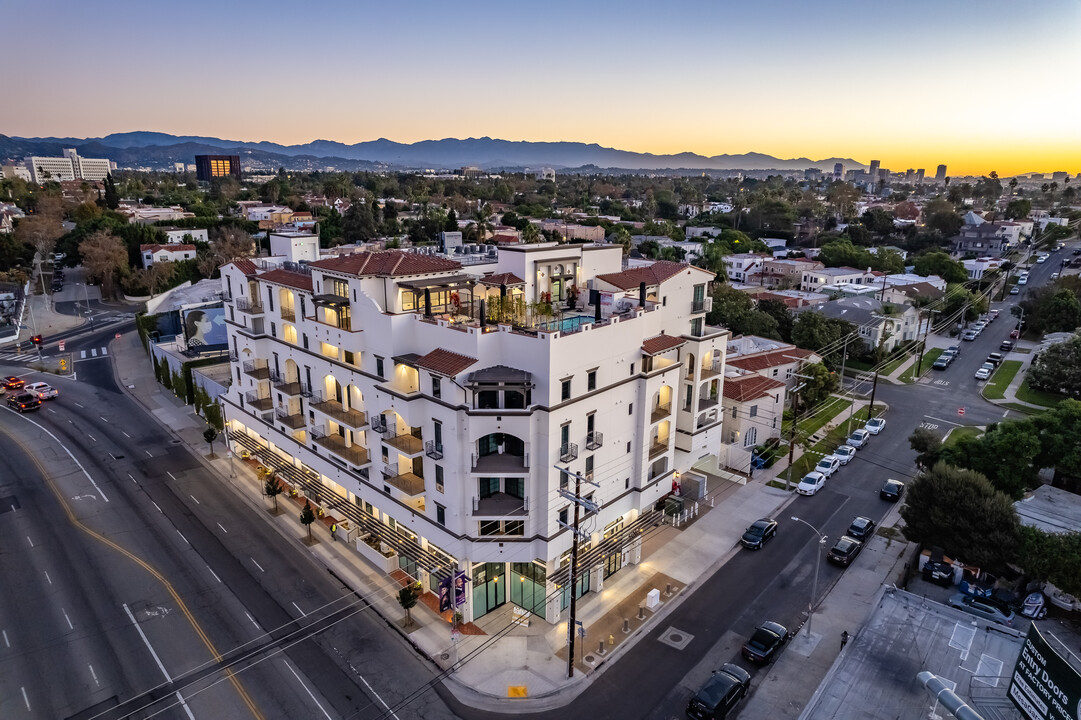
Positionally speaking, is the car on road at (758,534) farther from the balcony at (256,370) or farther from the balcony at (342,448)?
the balcony at (256,370)

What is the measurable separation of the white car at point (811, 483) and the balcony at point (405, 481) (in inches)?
1160

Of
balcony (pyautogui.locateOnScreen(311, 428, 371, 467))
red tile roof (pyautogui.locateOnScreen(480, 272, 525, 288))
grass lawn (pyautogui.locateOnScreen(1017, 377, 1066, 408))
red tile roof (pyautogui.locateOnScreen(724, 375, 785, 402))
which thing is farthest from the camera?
grass lawn (pyautogui.locateOnScreen(1017, 377, 1066, 408))

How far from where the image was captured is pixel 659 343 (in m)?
35.8

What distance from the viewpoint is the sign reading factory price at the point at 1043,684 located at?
2117 cm

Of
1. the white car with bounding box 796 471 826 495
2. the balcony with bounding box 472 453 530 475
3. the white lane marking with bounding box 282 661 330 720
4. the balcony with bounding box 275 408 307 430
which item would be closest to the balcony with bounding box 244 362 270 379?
the balcony with bounding box 275 408 307 430

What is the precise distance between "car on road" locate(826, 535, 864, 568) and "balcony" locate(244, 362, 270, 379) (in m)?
41.0

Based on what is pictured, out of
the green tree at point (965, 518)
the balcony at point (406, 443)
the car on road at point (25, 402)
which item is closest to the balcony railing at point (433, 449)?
the balcony at point (406, 443)

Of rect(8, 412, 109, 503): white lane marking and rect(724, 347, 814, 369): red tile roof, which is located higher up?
rect(724, 347, 814, 369): red tile roof

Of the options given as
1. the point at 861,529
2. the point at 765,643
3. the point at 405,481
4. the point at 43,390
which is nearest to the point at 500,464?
the point at 405,481

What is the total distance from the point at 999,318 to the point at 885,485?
78.2 m

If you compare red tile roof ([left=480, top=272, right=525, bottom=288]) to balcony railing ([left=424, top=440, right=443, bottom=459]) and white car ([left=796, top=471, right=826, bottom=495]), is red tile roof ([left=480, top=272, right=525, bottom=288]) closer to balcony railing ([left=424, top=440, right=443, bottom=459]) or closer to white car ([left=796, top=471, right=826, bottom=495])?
balcony railing ([left=424, top=440, right=443, bottom=459])

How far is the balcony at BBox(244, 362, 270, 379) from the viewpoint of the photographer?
4619 centimetres

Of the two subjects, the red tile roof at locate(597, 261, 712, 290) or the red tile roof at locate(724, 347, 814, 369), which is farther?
the red tile roof at locate(724, 347, 814, 369)

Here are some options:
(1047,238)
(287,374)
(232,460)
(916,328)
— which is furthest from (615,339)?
→ (1047,238)
